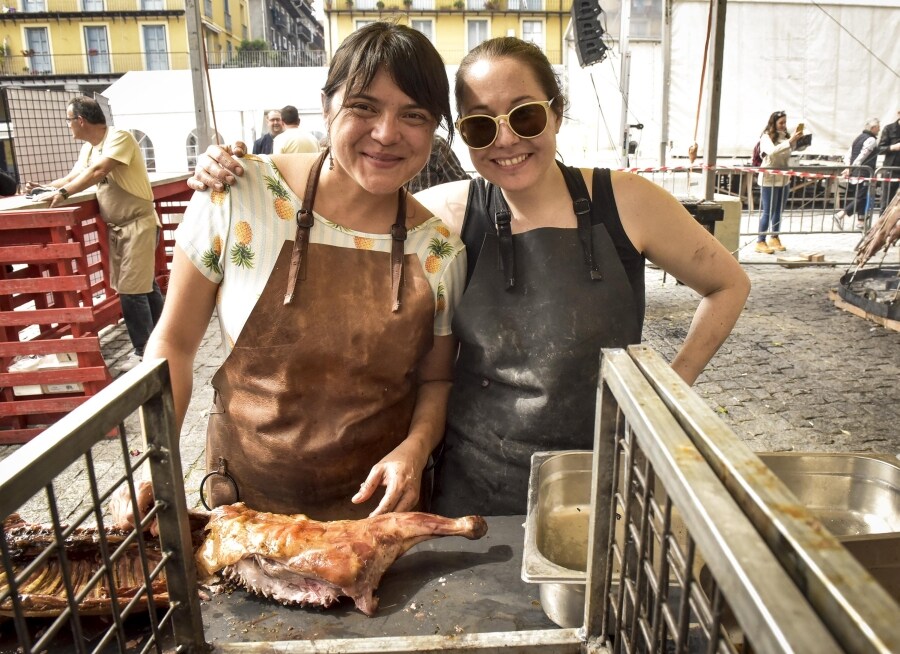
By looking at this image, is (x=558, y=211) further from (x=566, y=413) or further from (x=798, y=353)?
(x=798, y=353)

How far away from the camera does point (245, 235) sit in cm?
199

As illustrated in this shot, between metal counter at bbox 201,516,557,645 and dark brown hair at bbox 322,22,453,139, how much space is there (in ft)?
4.06

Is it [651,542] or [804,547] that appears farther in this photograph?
[651,542]

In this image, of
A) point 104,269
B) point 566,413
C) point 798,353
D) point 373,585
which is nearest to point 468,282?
point 566,413

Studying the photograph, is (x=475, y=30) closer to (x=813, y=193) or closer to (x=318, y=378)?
(x=813, y=193)

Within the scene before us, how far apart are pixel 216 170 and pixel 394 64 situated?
64cm

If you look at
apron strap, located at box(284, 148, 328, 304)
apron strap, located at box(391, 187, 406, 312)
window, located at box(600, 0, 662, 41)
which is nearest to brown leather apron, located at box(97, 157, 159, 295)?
apron strap, located at box(284, 148, 328, 304)

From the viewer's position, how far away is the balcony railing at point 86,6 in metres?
40.4

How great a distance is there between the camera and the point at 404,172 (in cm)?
193

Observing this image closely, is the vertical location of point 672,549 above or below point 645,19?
below

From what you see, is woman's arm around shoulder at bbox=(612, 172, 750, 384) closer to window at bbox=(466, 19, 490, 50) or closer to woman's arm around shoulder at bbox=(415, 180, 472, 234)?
woman's arm around shoulder at bbox=(415, 180, 472, 234)

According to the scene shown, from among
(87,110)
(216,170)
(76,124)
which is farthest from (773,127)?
(216,170)

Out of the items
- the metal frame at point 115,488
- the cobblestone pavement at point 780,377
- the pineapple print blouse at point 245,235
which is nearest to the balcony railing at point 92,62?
the cobblestone pavement at point 780,377

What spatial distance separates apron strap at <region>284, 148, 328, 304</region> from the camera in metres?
1.96
